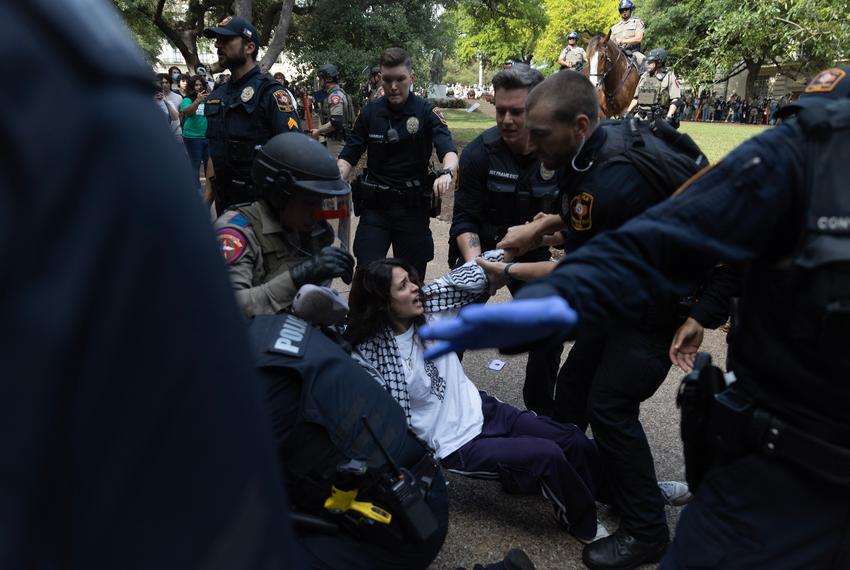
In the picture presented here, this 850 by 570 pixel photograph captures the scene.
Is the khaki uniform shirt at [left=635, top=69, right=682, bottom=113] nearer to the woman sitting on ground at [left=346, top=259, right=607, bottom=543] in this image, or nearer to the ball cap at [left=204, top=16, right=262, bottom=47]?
the ball cap at [left=204, top=16, right=262, bottom=47]

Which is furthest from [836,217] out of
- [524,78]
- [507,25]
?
[507,25]

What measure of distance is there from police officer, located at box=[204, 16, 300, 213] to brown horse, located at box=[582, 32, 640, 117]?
612 cm

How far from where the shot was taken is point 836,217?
124 cm

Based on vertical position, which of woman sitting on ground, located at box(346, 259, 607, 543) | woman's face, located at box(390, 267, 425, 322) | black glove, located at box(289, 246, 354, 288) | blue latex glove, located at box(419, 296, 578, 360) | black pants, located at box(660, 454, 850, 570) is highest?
blue latex glove, located at box(419, 296, 578, 360)

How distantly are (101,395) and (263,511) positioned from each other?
0.48 ft

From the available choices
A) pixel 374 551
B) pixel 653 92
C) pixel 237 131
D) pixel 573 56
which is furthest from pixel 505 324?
pixel 573 56

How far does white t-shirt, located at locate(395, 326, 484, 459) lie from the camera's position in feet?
9.71

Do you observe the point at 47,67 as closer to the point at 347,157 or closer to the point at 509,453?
the point at 509,453

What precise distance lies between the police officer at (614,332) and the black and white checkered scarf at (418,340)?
0.58 metres

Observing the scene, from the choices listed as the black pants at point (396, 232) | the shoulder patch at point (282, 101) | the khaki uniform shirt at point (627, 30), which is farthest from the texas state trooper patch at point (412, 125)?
the khaki uniform shirt at point (627, 30)

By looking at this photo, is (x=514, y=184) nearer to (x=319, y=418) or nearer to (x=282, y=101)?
(x=282, y=101)

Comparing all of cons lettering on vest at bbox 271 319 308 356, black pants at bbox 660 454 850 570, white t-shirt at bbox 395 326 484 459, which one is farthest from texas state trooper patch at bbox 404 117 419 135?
black pants at bbox 660 454 850 570

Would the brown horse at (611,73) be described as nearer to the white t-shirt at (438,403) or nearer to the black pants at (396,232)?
the black pants at (396,232)

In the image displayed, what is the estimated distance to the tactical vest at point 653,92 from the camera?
12023 mm
